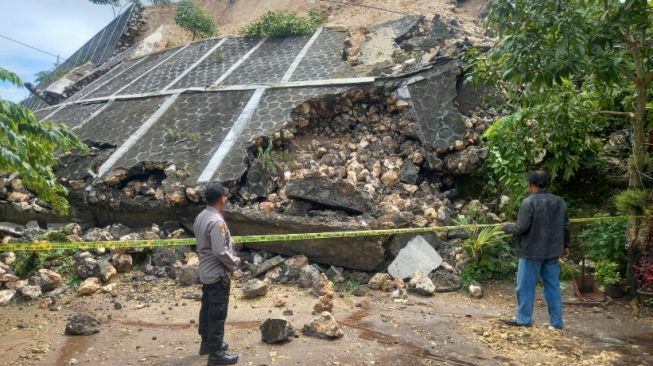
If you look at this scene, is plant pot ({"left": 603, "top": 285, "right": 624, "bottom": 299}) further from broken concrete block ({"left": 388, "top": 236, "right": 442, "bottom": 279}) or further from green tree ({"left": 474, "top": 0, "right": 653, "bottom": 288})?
broken concrete block ({"left": 388, "top": 236, "right": 442, "bottom": 279})

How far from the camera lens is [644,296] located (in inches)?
208

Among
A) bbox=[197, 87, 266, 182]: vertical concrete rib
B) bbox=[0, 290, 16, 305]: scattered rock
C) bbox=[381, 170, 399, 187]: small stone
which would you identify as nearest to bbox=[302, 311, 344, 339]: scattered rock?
bbox=[0, 290, 16, 305]: scattered rock

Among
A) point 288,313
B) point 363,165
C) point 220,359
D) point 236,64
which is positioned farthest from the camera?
point 236,64

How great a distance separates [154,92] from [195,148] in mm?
3765

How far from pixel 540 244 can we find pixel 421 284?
5.76 feet

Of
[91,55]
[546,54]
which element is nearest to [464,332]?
[546,54]

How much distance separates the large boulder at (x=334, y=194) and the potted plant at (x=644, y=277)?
3.27 m

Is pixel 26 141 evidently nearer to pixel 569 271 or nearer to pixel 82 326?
pixel 82 326

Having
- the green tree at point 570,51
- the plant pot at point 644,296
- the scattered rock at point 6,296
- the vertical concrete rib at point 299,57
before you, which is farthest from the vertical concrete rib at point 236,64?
the plant pot at point 644,296

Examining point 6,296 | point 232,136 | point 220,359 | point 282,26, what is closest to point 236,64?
point 282,26

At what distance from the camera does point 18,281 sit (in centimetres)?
627

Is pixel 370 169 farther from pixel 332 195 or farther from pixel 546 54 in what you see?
pixel 546 54

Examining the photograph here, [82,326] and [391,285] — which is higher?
[391,285]

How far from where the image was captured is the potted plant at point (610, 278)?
5.59m
